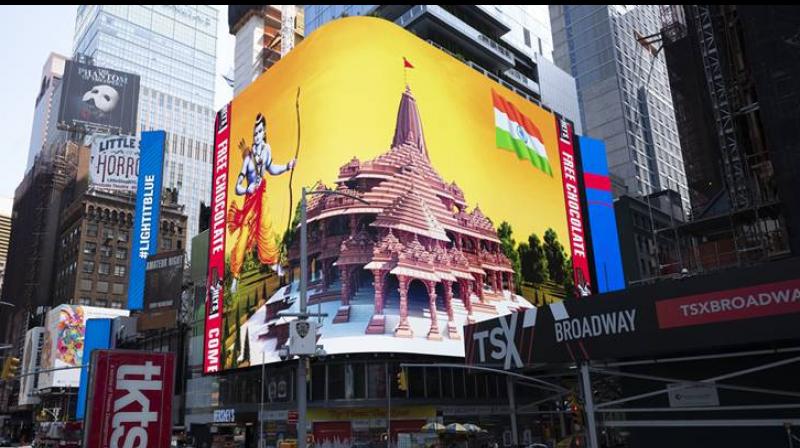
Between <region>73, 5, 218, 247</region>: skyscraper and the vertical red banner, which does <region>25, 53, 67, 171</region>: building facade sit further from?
the vertical red banner

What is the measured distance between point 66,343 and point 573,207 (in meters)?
76.4

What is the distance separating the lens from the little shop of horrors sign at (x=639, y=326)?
632 inches

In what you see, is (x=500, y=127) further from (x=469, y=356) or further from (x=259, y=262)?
(x=469, y=356)

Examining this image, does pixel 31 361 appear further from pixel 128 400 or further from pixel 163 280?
pixel 128 400

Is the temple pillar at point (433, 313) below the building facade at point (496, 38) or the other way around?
below

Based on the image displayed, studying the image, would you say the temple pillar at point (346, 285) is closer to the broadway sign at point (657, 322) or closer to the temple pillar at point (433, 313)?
the temple pillar at point (433, 313)

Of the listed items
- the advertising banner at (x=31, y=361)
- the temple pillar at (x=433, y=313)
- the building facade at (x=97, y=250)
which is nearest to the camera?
the temple pillar at (x=433, y=313)

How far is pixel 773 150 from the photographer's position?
26.2 m

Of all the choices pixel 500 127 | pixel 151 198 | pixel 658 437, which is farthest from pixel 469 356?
pixel 151 198

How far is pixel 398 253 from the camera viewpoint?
51.4m

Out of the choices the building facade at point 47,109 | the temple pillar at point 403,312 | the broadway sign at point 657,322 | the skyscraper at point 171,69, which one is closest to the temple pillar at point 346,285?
the temple pillar at point 403,312

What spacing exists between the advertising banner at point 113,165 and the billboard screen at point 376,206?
54.8 m

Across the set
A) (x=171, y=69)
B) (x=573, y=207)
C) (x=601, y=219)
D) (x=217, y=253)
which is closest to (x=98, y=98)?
(x=171, y=69)

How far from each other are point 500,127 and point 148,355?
5370 cm
